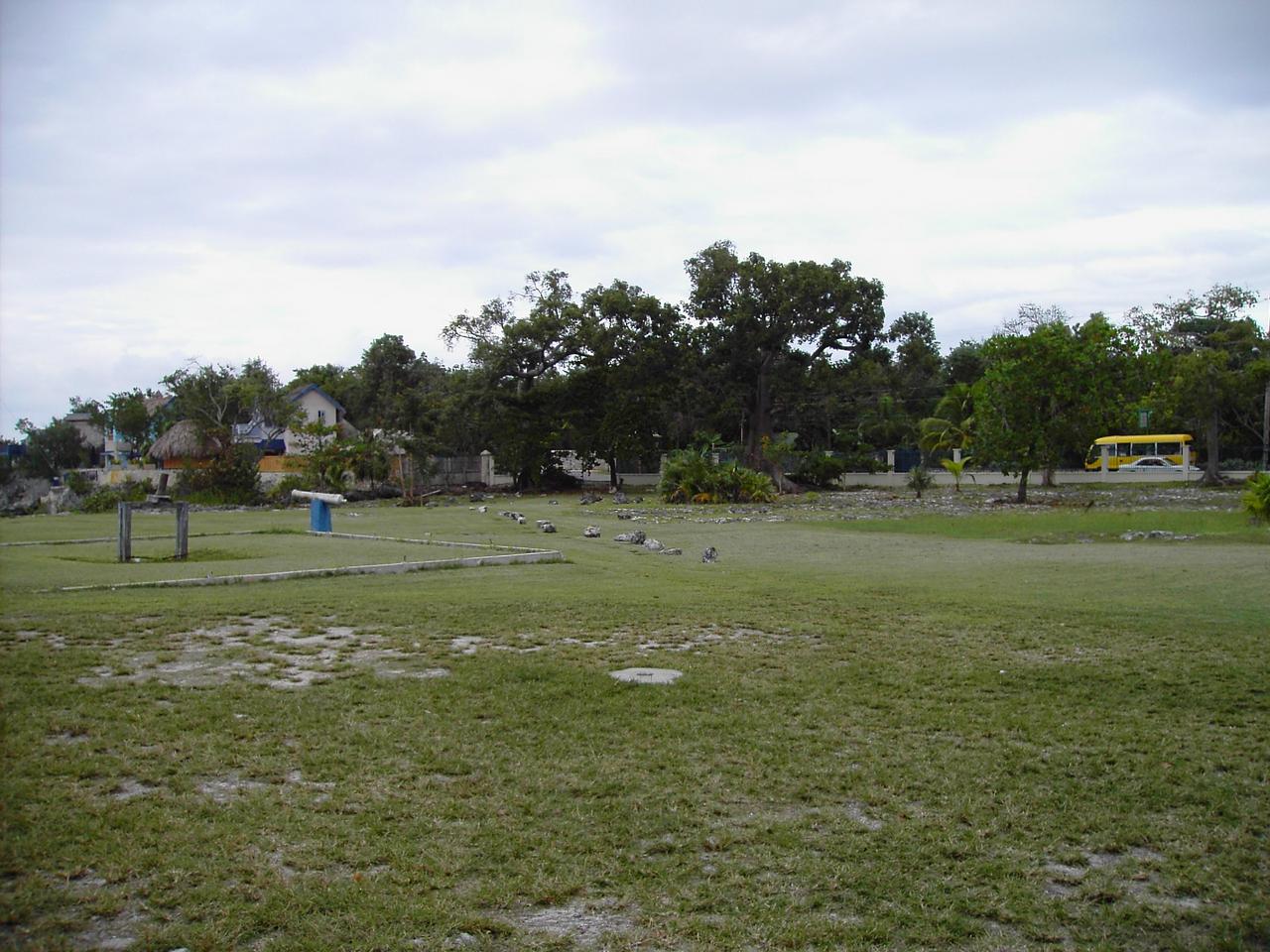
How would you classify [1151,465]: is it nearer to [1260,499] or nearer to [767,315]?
[767,315]

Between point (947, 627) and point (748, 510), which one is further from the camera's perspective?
point (748, 510)

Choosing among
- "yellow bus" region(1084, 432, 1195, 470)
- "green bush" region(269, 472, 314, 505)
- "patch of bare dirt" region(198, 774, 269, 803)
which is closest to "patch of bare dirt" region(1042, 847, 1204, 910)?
"patch of bare dirt" region(198, 774, 269, 803)

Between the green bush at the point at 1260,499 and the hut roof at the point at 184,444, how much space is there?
121 feet

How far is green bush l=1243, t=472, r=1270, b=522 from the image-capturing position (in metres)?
21.0

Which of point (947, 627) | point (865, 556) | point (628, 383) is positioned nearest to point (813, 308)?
point (628, 383)

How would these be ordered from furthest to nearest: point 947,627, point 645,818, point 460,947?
point 947,627
point 645,818
point 460,947

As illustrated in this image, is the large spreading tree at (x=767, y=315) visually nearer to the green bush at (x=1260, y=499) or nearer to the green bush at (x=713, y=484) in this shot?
the green bush at (x=713, y=484)

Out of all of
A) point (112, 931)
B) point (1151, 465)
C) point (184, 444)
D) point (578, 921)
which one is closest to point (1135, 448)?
point (1151, 465)

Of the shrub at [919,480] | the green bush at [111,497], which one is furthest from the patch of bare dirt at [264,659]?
the shrub at [919,480]

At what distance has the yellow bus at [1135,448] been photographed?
5753cm

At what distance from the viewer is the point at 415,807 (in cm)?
444

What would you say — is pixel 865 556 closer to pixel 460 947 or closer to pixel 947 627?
pixel 947 627

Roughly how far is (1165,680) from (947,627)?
222 centimetres

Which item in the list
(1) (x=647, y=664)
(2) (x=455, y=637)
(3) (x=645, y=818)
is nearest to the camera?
(3) (x=645, y=818)
